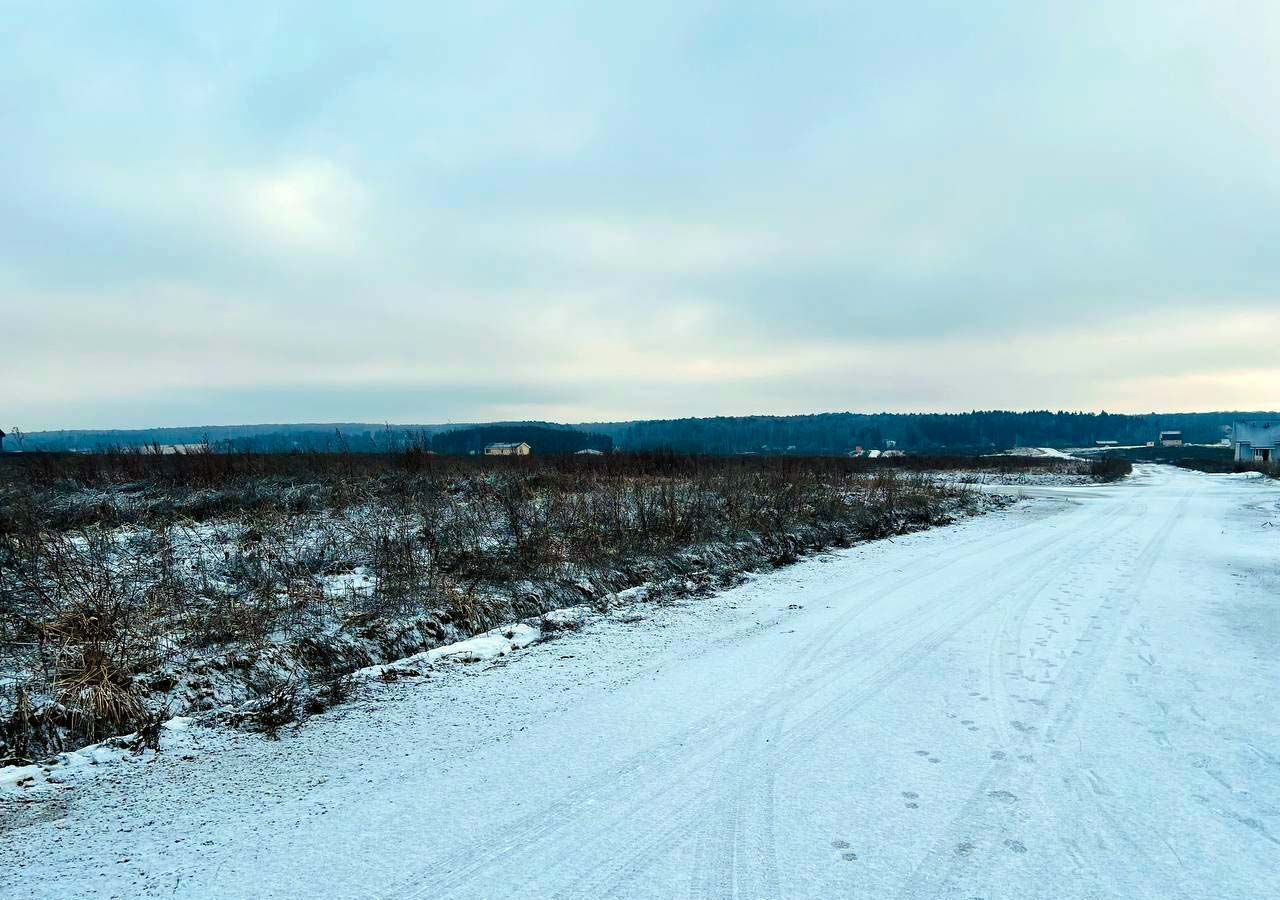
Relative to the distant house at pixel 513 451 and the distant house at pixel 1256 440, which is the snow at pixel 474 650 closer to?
the distant house at pixel 513 451

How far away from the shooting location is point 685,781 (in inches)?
153

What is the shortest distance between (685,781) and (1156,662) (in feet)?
15.6

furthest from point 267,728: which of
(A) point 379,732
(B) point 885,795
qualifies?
(B) point 885,795

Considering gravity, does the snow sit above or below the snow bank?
below

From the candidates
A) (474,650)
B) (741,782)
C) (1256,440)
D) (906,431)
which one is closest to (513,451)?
(474,650)

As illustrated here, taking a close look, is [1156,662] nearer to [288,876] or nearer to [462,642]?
[462,642]

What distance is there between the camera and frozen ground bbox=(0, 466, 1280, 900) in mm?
3029

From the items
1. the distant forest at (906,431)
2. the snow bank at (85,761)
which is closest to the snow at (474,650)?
the snow bank at (85,761)

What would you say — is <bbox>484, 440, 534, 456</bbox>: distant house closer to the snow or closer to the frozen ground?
the snow

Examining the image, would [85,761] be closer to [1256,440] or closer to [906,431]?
[1256,440]

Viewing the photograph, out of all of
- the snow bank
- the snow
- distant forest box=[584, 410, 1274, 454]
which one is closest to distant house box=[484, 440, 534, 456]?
the snow

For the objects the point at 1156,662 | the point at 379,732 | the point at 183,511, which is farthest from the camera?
the point at 183,511

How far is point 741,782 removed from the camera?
12.7 feet

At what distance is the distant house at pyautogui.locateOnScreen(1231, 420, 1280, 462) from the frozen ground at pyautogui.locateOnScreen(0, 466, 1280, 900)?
87.1 m
